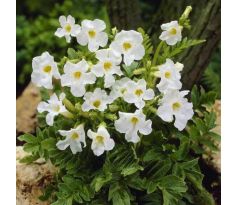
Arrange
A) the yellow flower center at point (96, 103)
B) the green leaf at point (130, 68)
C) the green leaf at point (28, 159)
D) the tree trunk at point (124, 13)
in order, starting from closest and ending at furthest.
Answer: the yellow flower center at point (96, 103), the green leaf at point (130, 68), the green leaf at point (28, 159), the tree trunk at point (124, 13)

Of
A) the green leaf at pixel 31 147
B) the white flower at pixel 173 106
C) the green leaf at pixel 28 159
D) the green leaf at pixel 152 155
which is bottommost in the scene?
the green leaf at pixel 28 159

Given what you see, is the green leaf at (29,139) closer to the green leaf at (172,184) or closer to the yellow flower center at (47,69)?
the yellow flower center at (47,69)

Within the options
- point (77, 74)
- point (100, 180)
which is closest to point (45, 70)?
point (77, 74)

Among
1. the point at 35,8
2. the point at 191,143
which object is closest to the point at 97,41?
the point at 191,143

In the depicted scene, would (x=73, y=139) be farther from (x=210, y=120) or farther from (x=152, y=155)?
(x=210, y=120)

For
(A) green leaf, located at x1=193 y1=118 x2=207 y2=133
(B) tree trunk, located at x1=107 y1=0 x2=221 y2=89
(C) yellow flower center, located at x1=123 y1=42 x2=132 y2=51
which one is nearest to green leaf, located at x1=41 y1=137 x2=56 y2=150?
(C) yellow flower center, located at x1=123 y1=42 x2=132 y2=51

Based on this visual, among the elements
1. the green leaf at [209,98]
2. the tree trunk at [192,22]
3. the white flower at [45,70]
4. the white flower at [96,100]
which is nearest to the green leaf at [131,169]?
the white flower at [96,100]

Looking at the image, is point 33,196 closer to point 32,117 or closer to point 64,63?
point 64,63
